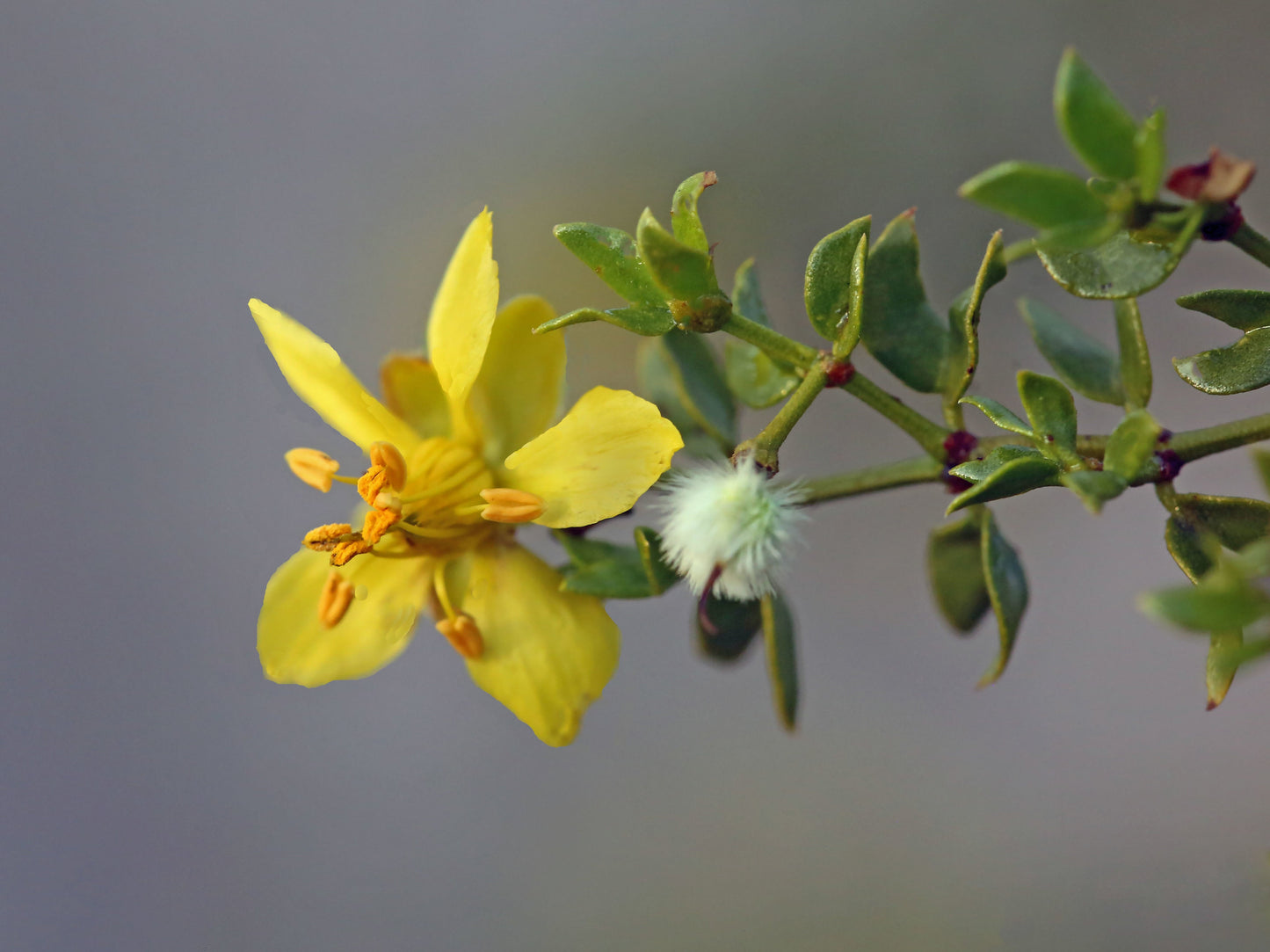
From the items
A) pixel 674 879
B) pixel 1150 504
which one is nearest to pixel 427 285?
pixel 674 879

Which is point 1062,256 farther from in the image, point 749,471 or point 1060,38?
point 1060,38

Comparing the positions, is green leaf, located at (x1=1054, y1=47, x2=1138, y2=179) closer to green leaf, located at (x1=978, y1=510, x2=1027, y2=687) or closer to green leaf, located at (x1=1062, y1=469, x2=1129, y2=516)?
green leaf, located at (x1=1062, y1=469, x2=1129, y2=516)

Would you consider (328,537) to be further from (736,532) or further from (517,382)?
(736,532)

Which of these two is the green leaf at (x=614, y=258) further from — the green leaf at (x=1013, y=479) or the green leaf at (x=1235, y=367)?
the green leaf at (x=1235, y=367)

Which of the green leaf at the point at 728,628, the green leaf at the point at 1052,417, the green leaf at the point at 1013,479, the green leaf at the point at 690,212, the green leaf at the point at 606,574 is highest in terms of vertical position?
the green leaf at the point at 690,212

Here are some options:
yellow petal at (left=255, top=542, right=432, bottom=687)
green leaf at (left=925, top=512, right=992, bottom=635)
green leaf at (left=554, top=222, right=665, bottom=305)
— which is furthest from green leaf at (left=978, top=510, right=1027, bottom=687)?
yellow petal at (left=255, top=542, right=432, bottom=687)

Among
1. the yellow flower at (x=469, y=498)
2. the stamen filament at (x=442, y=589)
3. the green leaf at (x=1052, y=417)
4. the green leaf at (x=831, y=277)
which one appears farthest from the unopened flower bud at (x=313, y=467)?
the green leaf at (x=1052, y=417)
